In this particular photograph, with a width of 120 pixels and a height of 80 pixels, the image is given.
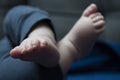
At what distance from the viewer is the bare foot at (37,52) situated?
0.55 m

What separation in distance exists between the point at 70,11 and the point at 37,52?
0.71 meters

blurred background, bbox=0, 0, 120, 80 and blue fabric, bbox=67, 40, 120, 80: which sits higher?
blurred background, bbox=0, 0, 120, 80

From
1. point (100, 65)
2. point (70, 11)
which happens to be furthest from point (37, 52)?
point (70, 11)

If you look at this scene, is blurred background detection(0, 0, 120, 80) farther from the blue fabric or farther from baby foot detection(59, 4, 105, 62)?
baby foot detection(59, 4, 105, 62)

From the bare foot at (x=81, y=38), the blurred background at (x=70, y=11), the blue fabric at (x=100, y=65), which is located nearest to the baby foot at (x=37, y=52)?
the bare foot at (x=81, y=38)

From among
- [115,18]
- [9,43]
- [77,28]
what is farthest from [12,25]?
[115,18]

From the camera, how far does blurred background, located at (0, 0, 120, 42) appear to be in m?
1.19

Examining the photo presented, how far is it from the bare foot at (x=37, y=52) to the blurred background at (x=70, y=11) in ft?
1.82

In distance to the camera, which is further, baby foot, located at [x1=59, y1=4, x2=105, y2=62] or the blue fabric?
the blue fabric

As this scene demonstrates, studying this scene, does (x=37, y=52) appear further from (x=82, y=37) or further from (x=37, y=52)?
(x=82, y=37)

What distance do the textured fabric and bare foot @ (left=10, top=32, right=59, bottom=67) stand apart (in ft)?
0.08

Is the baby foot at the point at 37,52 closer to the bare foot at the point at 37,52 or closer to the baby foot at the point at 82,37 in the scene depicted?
the bare foot at the point at 37,52

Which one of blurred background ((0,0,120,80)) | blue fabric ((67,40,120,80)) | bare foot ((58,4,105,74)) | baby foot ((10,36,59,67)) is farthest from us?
blurred background ((0,0,120,80))

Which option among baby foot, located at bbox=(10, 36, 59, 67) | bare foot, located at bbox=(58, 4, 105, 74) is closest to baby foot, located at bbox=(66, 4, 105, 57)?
bare foot, located at bbox=(58, 4, 105, 74)
